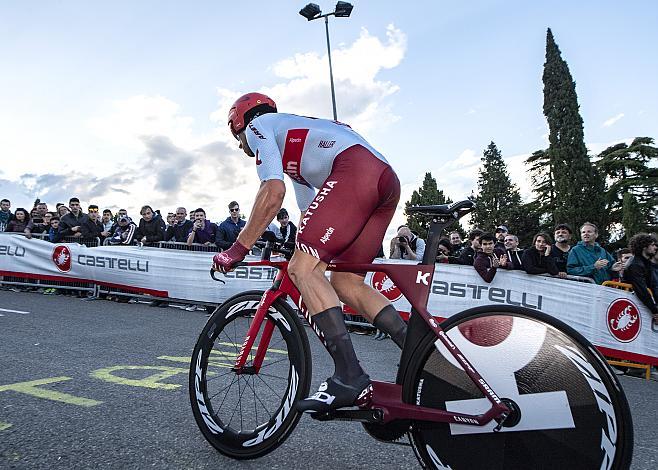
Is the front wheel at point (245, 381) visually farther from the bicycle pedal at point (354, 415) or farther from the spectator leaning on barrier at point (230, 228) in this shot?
the spectator leaning on barrier at point (230, 228)

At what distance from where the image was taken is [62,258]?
11.5 m

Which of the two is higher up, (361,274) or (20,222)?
(20,222)

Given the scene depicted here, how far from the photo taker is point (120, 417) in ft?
9.95

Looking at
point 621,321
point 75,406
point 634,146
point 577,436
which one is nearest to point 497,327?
point 577,436

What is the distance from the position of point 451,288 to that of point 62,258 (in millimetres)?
8672

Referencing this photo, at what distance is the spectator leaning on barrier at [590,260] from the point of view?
738cm

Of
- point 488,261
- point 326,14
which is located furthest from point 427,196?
point 488,261

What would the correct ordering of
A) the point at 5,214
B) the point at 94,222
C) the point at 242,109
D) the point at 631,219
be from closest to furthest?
1. the point at 242,109
2. the point at 94,222
3. the point at 5,214
4. the point at 631,219

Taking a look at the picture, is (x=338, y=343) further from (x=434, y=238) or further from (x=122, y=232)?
(x=122, y=232)

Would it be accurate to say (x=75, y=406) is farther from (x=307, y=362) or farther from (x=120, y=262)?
(x=120, y=262)

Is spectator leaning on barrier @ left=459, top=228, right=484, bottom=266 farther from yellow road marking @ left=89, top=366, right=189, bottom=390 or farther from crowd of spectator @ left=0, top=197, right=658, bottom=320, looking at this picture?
yellow road marking @ left=89, top=366, right=189, bottom=390

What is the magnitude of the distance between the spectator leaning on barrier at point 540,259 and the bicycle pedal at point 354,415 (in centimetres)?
586

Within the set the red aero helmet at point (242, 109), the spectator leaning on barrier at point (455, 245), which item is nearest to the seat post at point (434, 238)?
the red aero helmet at point (242, 109)

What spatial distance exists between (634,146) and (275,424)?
188ft
